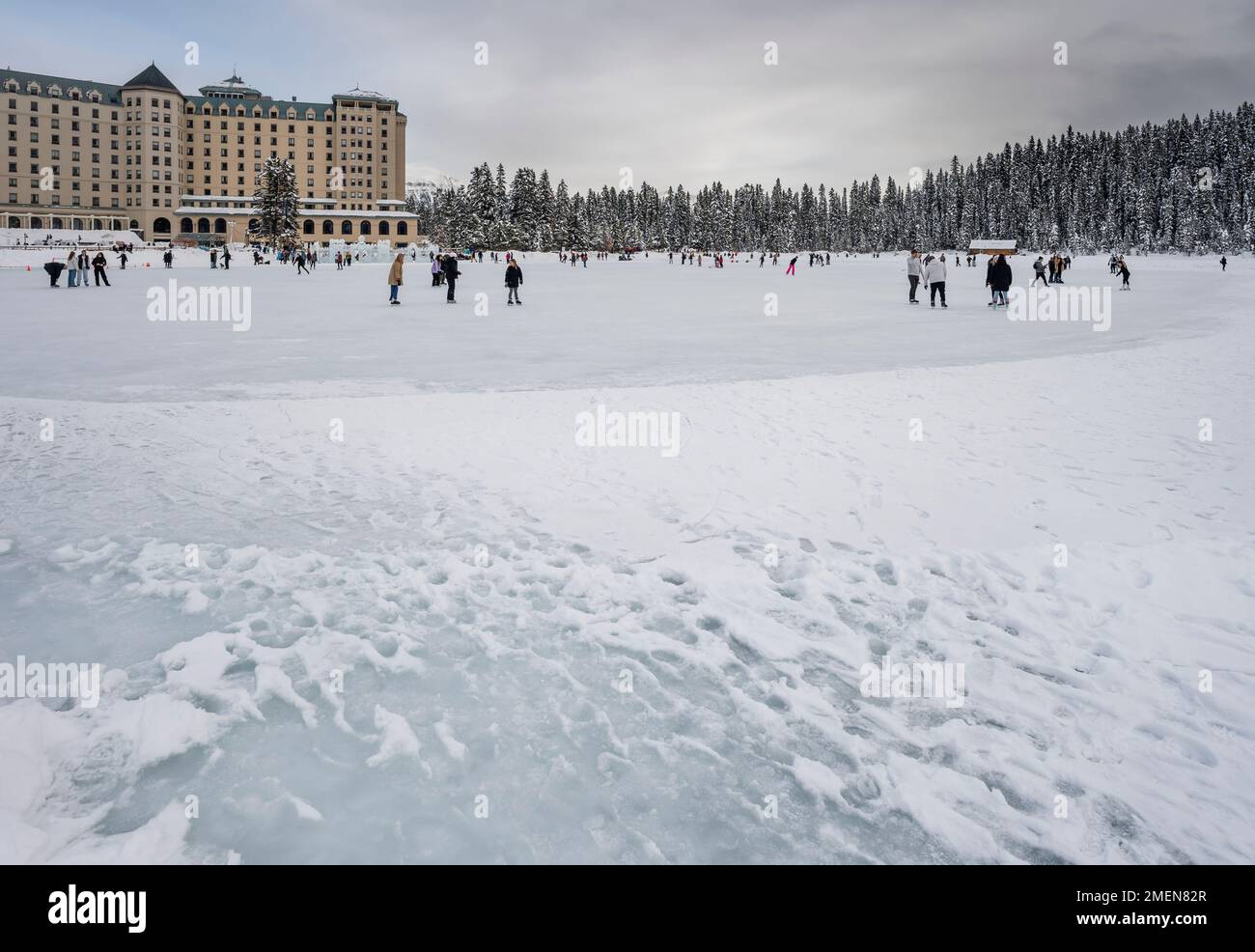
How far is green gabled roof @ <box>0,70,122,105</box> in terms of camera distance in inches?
4532

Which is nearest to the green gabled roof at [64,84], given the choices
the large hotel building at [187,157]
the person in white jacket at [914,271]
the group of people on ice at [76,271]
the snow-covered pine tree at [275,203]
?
the large hotel building at [187,157]

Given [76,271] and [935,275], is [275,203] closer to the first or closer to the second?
[76,271]

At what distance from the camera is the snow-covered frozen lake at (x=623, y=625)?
8.75ft

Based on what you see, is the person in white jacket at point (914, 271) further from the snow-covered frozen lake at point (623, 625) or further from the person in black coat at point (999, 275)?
the snow-covered frozen lake at point (623, 625)

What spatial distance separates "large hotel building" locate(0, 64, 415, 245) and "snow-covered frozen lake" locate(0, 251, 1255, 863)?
11645 cm

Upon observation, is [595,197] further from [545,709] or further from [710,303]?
[545,709]

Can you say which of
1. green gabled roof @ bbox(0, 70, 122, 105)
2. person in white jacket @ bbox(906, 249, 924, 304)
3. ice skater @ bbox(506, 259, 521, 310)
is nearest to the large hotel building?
green gabled roof @ bbox(0, 70, 122, 105)

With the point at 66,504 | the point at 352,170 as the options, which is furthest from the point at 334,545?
the point at 352,170

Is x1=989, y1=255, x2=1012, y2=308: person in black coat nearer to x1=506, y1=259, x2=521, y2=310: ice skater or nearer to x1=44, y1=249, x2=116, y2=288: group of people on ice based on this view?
x1=506, y1=259, x2=521, y2=310: ice skater

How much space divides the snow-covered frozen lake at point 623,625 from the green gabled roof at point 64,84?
143 meters

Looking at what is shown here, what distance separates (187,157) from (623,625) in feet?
488

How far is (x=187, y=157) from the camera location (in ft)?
414

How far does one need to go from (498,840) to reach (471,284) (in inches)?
1344

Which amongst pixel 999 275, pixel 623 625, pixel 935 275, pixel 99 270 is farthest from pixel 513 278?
pixel 623 625
